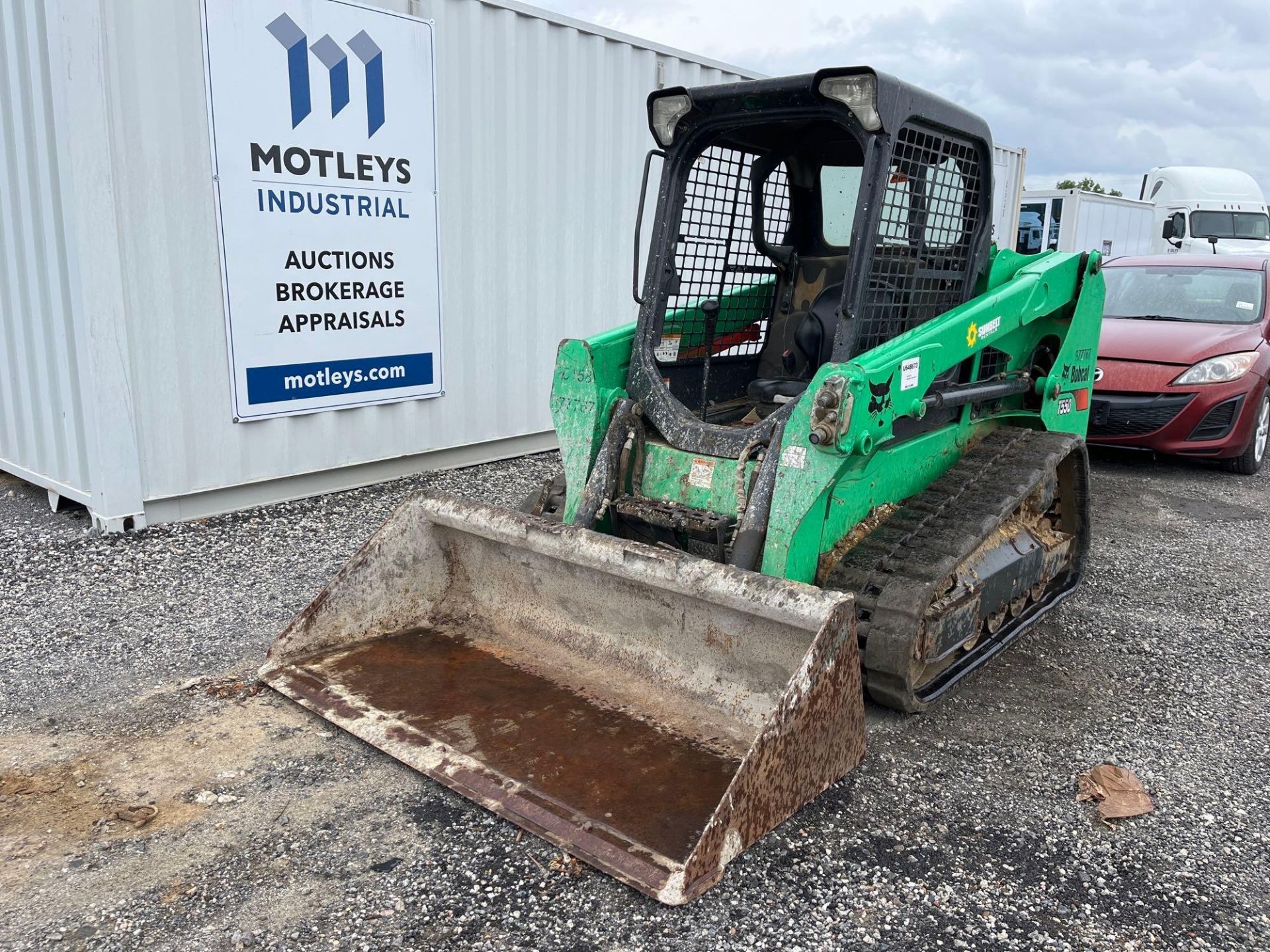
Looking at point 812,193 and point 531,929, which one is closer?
point 531,929

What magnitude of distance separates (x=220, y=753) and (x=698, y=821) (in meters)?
1.65

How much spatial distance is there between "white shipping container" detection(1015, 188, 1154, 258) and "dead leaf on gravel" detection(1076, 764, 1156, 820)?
18.4m

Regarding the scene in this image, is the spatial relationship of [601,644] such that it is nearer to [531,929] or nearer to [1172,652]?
[531,929]

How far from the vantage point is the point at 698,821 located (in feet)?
9.68

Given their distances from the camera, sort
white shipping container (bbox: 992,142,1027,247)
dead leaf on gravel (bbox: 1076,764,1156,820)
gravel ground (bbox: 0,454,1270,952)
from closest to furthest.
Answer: gravel ground (bbox: 0,454,1270,952), dead leaf on gravel (bbox: 1076,764,1156,820), white shipping container (bbox: 992,142,1027,247)

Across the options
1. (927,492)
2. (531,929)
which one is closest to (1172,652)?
(927,492)

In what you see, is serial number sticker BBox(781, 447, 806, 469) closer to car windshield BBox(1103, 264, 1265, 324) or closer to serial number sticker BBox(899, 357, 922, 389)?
serial number sticker BBox(899, 357, 922, 389)

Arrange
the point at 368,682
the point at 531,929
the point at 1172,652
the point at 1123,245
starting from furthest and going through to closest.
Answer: the point at 1123,245
the point at 1172,652
the point at 368,682
the point at 531,929

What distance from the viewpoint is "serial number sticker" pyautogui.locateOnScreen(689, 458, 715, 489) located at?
3.98 m

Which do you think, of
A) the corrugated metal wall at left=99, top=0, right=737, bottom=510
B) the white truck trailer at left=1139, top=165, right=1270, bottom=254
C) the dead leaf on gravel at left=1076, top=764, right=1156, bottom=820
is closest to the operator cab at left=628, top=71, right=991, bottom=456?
the dead leaf on gravel at left=1076, top=764, right=1156, bottom=820

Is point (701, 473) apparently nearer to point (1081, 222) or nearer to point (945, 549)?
point (945, 549)

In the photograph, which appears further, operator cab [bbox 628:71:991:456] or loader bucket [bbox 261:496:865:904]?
operator cab [bbox 628:71:991:456]

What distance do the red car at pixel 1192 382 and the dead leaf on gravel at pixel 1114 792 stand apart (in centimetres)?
477

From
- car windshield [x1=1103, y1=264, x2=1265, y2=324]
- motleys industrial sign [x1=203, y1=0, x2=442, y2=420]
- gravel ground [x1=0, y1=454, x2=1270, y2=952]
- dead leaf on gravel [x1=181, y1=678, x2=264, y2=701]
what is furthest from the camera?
car windshield [x1=1103, y1=264, x2=1265, y2=324]
